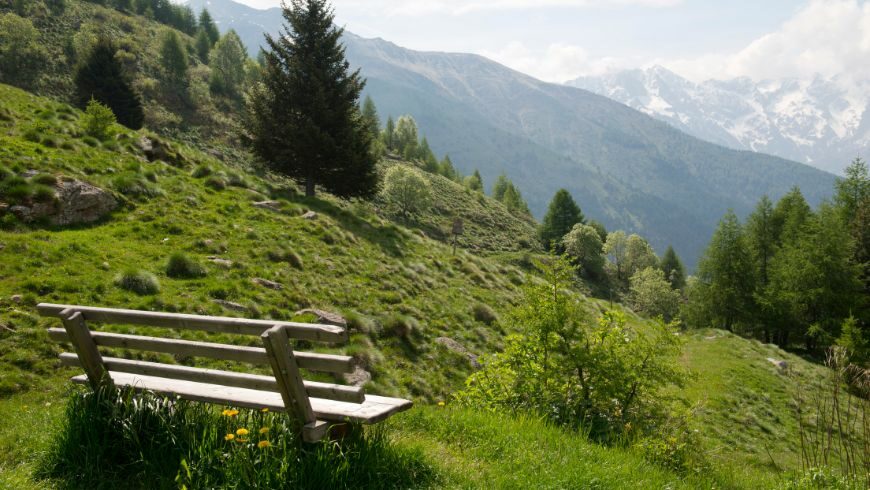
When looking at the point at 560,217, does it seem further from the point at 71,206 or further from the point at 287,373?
the point at 287,373

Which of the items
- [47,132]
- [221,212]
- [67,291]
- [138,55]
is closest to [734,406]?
[221,212]

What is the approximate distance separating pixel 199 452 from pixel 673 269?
404 feet

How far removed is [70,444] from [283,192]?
79.2ft

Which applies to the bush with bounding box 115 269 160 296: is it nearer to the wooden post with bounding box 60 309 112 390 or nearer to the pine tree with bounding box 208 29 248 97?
the wooden post with bounding box 60 309 112 390

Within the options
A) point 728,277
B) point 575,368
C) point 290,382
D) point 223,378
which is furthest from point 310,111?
point 728,277

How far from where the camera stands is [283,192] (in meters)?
28.7

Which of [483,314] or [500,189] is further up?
[500,189]

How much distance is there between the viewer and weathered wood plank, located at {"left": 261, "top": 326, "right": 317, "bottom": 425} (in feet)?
15.6

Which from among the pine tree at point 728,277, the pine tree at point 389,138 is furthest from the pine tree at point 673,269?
the pine tree at point 389,138

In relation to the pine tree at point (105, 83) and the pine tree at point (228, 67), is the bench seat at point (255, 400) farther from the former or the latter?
the pine tree at point (228, 67)

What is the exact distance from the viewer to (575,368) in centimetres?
920

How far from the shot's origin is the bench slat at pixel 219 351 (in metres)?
4.67

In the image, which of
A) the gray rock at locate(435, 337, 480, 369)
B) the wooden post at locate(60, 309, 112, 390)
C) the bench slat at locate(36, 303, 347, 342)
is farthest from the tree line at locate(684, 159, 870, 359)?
the wooden post at locate(60, 309, 112, 390)

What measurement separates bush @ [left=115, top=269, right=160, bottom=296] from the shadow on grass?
7.49 m
